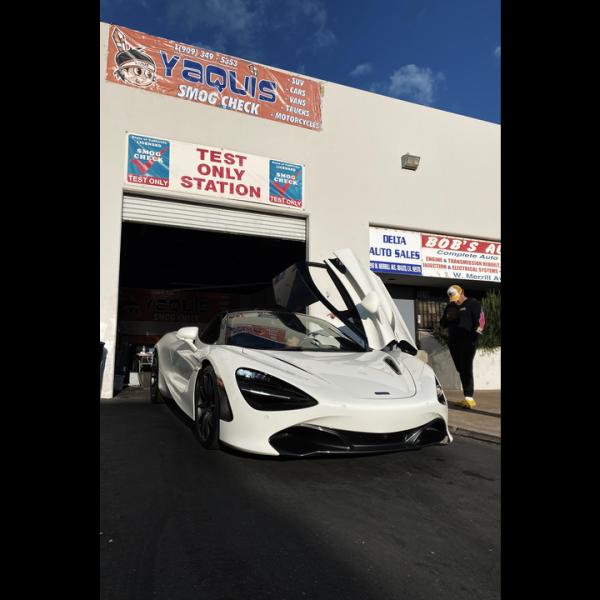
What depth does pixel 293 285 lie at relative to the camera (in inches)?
199

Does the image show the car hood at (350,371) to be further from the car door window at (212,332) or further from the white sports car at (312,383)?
the car door window at (212,332)

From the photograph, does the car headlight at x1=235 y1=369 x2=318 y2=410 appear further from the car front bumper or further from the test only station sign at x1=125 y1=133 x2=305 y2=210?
the test only station sign at x1=125 y1=133 x2=305 y2=210

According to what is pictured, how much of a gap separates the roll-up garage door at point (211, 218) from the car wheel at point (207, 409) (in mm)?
5223

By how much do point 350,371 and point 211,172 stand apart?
628cm

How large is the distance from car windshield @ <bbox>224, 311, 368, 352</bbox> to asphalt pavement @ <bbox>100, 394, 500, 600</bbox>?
970 millimetres

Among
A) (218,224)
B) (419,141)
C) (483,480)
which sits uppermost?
(419,141)

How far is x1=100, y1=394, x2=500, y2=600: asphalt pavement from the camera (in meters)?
1.64

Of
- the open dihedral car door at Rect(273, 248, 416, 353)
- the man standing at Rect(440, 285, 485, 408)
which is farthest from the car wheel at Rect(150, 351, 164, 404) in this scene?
the man standing at Rect(440, 285, 485, 408)
